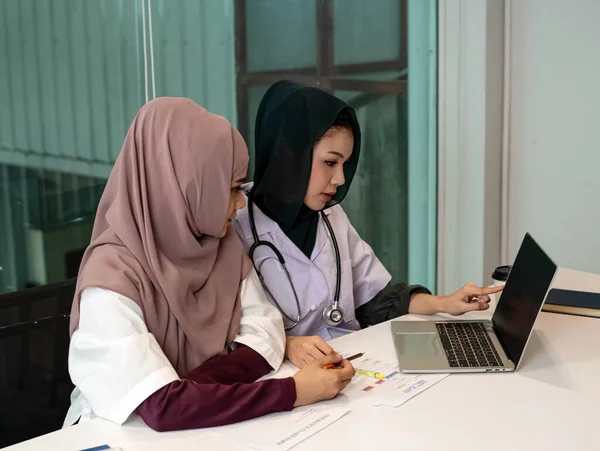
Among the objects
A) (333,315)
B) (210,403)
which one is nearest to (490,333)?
(333,315)

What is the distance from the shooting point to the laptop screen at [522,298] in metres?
1.27

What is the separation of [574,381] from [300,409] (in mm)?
543

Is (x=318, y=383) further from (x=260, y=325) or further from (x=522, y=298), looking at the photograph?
(x=522, y=298)

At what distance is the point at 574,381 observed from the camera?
127cm

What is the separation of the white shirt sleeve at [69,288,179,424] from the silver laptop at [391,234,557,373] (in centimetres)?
51

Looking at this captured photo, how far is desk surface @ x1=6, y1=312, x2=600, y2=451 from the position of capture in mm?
1020

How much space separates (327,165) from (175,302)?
543 millimetres

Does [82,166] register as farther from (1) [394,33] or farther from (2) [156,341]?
(1) [394,33]

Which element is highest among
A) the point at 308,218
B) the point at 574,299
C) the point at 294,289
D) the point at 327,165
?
the point at 327,165

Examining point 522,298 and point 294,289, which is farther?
point 294,289

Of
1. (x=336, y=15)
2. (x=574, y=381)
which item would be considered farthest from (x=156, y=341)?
(x=336, y=15)

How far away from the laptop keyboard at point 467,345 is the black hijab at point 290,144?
15.4 inches

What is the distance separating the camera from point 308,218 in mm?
1686

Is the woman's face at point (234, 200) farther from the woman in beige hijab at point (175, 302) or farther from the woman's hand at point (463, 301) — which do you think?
the woman's hand at point (463, 301)
